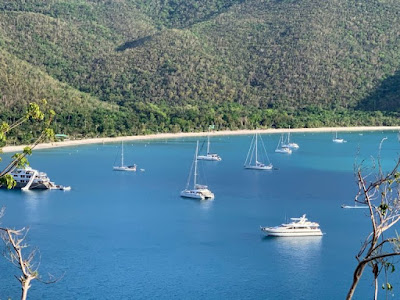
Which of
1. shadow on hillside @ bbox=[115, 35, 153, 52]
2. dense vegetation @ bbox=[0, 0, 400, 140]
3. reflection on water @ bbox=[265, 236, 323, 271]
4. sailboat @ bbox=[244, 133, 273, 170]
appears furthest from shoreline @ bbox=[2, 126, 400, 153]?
reflection on water @ bbox=[265, 236, 323, 271]

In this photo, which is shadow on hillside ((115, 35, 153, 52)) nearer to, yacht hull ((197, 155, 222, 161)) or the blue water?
yacht hull ((197, 155, 222, 161))

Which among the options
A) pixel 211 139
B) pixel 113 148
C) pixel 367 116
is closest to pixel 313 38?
pixel 367 116

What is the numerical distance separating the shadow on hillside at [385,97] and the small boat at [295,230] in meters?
91.7

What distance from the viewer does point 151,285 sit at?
32.6m

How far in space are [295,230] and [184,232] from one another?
575cm

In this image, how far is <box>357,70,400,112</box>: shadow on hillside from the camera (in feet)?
432

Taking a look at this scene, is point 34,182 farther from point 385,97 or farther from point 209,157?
point 385,97

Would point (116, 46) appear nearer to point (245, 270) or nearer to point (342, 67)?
point (342, 67)

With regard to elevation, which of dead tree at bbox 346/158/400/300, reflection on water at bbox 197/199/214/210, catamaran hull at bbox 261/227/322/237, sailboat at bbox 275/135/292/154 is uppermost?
dead tree at bbox 346/158/400/300

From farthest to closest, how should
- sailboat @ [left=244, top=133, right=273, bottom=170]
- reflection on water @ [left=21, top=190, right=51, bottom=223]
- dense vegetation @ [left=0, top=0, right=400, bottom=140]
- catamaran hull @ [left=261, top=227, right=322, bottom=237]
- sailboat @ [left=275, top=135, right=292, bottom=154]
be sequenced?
dense vegetation @ [left=0, top=0, right=400, bottom=140] < sailboat @ [left=275, top=135, right=292, bottom=154] < sailboat @ [left=244, top=133, right=273, bottom=170] < reflection on water @ [left=21, top=190, right=51, bottom=223] < catamaran hull @ [left=261, top=227, right=322, bottom=237]

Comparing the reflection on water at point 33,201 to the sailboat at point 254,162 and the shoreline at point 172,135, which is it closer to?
the shoreline at point 172,135

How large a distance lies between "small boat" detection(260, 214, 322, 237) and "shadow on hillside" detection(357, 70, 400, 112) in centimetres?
9168

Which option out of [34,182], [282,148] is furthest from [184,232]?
[282,148]

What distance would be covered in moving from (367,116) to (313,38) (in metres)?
24.1
